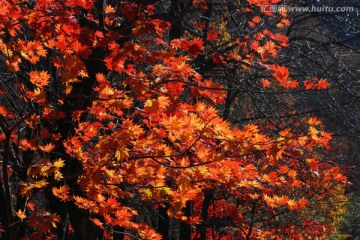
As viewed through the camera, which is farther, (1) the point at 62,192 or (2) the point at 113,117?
(2) the point at 113,117

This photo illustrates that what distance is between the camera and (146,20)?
4.29 meters

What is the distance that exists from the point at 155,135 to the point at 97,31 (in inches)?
52.0

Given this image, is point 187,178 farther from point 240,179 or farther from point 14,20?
point 14,20

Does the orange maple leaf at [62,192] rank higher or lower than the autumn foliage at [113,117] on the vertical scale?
lower

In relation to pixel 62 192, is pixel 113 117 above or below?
above

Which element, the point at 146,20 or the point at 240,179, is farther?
the point at 240,179

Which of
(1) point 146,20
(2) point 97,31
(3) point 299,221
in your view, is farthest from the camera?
(3) point 299,221

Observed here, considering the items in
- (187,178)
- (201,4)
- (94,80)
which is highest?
(201,4)

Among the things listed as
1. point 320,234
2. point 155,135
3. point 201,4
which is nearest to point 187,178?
point 155,135

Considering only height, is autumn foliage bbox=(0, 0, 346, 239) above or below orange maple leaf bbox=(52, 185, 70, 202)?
above

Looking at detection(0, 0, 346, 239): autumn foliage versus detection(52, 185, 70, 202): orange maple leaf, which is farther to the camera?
detection(52, 185, 70, 202): orange maple leaf

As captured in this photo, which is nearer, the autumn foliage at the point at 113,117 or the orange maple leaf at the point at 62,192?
the autumn foliage at the point at 113,117

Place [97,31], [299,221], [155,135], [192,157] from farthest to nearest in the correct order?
[299,221]
[192,157]
[155,135]
[97,31]

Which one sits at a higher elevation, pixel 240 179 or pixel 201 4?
pixel 201 4
